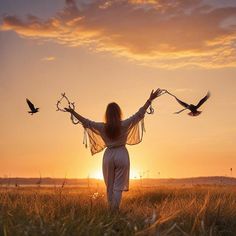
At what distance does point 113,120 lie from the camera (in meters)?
12.2

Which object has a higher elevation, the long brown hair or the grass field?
the long brown hair

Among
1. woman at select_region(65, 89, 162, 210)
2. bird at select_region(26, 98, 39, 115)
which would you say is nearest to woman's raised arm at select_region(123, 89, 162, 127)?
woman at select_region(65, 89, 162, 210)

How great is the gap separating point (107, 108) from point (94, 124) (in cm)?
64

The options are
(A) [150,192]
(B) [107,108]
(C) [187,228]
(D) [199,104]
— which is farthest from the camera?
(A) [150,192]

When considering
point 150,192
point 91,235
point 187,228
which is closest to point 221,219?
point 187,228

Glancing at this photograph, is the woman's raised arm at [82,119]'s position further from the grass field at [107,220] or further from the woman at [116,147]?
the grass field at [107,220]

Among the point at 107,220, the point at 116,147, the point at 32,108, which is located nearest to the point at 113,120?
the point at 116,147

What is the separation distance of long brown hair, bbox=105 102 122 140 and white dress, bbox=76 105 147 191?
10cm

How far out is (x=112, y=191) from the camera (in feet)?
40.1

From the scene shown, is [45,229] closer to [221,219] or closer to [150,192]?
[221,219]

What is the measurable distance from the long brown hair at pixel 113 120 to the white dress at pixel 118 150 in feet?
0.32

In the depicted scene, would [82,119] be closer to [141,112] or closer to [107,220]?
[141,112]

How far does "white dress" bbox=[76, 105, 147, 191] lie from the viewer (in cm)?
1209

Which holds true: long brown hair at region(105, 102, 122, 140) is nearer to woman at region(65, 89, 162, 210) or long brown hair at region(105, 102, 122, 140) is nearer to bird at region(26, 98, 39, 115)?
woman at region(65, 89, 162, 210)
